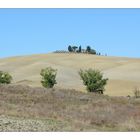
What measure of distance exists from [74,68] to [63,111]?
8218 centimetres

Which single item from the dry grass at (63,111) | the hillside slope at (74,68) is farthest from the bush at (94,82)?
the dry grass at (63,111)

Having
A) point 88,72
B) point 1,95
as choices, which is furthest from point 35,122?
point 88,72

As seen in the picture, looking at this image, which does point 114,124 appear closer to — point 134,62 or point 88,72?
point 88,72

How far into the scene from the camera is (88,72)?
72.8 meters

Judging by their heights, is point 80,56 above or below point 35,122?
above

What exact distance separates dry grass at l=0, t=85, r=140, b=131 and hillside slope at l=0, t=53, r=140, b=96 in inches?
1449

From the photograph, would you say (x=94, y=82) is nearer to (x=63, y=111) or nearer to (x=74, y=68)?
(x=63, y=111)

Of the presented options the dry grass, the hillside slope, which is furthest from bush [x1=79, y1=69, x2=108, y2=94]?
the dry grass

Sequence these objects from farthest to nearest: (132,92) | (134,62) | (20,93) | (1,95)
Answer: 1. (134,62)
2. (132,92)
3. (20,93)
4. (1,95)

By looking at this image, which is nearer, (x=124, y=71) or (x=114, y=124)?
(x=114, y=124)

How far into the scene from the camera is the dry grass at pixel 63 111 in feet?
72.7

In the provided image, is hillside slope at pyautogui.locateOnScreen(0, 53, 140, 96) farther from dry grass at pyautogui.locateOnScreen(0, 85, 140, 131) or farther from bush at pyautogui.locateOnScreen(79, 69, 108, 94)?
dry grass at pyautogui.locateOnScreen(0, 85, 140, 131)
